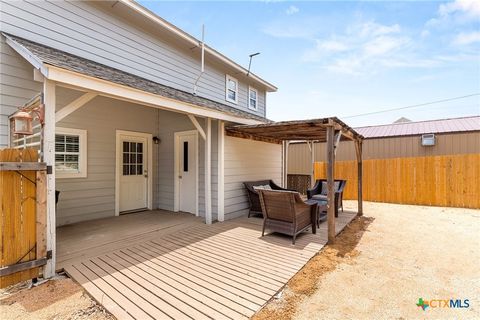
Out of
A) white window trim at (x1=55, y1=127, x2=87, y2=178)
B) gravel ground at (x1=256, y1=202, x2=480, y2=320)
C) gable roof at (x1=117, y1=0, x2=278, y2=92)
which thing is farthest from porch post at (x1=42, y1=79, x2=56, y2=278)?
gable roof at (x1=117, y1=0, x2=278, y2=92)

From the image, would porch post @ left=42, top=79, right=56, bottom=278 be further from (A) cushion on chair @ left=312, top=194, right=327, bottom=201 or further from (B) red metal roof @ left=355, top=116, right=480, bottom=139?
(B) red metal roof @ left=355, top=116, right=480, bottom=139

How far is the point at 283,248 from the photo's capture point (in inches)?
161

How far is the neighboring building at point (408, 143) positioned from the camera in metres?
10.4

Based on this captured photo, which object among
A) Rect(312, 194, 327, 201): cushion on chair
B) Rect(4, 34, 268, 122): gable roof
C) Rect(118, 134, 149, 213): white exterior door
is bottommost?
Rect(312, 194, 327, 201): cushion on chair

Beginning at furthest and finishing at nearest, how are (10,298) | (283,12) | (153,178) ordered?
(153,178), (283,12), (10,298)

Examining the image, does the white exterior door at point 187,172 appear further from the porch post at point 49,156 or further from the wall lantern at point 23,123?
the wall lantern at point 23,123

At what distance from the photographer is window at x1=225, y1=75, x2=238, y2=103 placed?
888 cm

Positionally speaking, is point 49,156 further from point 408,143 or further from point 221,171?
point 408,143

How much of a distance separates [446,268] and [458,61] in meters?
8.63

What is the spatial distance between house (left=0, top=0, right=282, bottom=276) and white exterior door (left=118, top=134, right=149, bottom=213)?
3cm

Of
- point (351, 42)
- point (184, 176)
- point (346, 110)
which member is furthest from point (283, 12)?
point (346, 110)

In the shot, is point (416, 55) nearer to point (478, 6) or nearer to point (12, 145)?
point (478, 6)

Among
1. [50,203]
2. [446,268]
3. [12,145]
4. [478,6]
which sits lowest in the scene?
[446,268]

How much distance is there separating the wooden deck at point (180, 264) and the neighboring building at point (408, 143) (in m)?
8.05
